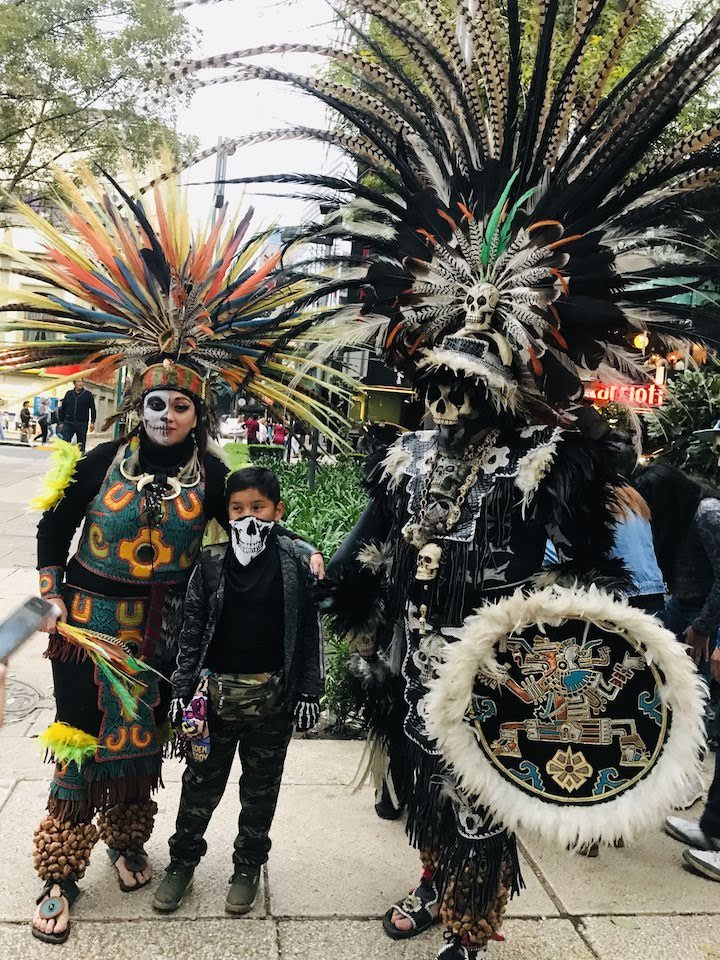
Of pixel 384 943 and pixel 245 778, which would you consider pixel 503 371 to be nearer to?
pixel 245 778

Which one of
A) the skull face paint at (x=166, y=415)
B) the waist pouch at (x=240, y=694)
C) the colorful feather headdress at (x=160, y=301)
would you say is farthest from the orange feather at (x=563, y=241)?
the waist pouch at (x=240, y=694)

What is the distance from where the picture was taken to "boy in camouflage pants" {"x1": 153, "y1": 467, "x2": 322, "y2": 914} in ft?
9.20

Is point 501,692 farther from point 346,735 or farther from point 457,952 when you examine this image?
Answer: point 346,735

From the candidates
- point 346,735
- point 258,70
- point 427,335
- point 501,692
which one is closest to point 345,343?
point 427,335

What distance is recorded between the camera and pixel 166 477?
9.85 feet

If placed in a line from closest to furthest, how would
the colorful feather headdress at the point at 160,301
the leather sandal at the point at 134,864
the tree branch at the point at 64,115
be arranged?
the leather sandal at the point at 134,864
the colorful feather headdress at the point at 160,301
the tree branch at the point at 64,115

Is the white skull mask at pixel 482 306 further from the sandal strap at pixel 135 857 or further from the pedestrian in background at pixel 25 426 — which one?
the pedestrian in background at pixel 25 426

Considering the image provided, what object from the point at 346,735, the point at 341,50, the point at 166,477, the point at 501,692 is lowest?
the point at 346,735

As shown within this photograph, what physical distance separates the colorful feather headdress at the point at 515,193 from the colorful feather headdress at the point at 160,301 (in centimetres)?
33

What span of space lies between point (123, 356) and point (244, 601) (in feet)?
3.57

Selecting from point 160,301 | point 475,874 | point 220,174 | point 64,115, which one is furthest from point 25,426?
point 475,874

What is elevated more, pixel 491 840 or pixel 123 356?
pixel 123 356

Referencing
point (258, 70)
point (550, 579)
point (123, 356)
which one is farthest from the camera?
point (123, 356)

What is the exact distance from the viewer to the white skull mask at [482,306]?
2721 mm
